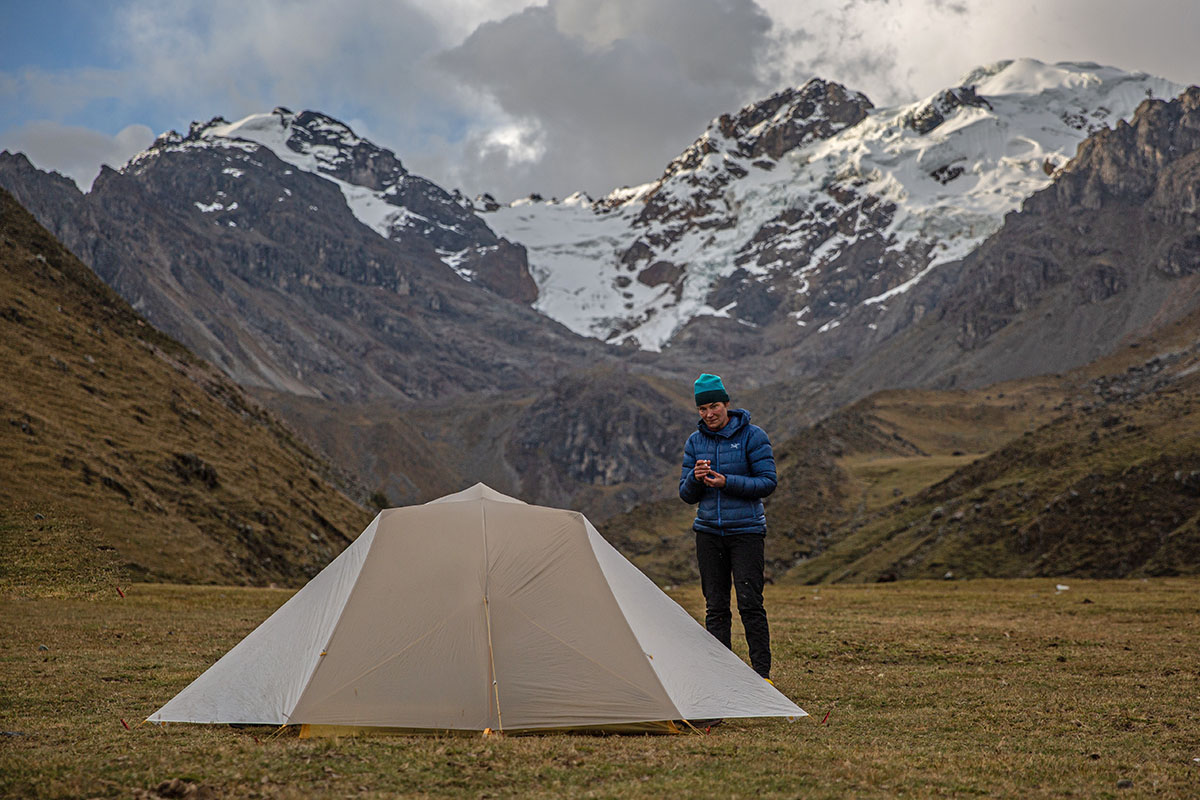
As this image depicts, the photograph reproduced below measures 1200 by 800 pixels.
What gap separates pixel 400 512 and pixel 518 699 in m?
2.92

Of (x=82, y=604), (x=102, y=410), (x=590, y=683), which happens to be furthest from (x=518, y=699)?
(x=102, y=410)

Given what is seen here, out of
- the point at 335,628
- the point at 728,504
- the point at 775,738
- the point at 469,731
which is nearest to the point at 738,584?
the point at 728,504

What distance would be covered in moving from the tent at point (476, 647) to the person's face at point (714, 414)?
2.05 metres

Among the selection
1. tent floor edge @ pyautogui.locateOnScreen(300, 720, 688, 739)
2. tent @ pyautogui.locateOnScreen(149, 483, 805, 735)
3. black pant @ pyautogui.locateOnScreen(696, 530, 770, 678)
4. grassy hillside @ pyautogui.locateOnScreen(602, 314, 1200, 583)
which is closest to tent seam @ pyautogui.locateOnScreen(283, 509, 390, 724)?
tent @ pyautogui.locateOnScreen(149, 483, 805, 735)

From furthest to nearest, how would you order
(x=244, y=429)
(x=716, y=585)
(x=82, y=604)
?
(x=244, y=429) → (x=82, y=604) → (x=716, y=585)

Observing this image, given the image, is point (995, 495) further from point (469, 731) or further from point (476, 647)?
point (469, 731)

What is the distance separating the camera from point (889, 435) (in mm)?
129125

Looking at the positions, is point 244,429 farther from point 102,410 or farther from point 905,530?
point 905,530

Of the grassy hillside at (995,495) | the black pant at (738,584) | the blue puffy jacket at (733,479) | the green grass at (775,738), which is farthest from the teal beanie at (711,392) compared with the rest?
the grassy hillside at (995,495)

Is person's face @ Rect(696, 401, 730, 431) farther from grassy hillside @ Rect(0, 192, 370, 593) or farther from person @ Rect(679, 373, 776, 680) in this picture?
grassy hillside @ Rect(0, 192, 370, 593)

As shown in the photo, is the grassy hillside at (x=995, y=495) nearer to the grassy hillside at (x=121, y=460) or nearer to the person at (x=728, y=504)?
the grassy hillside at (x=121, y=460)

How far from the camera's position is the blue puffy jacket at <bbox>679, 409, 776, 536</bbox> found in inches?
519

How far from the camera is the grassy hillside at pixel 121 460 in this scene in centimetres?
3538

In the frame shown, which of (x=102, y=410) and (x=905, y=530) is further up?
(x=102, y=410)
